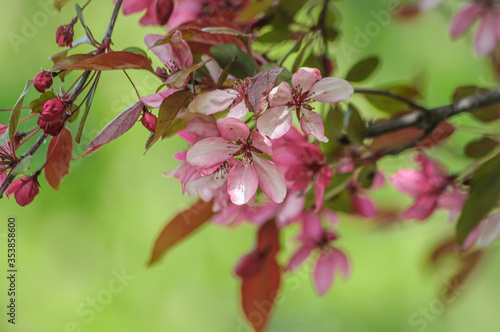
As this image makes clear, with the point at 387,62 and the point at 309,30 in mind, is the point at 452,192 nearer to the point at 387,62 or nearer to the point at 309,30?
the point at 309,30

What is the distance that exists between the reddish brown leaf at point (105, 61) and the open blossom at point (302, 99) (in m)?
0.08

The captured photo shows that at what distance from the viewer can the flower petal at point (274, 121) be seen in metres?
0.33

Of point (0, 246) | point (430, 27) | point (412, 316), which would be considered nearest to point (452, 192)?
point (412, 316)

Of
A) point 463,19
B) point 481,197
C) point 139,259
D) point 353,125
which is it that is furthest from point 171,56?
point 139,259

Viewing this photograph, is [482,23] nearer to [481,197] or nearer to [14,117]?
[481,197]

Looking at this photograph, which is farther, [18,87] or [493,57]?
[18,87]

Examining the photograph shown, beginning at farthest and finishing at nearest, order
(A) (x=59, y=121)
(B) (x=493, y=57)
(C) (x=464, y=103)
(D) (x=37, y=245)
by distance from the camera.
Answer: (D) (x=37, y=245)
(B) (x=493, y=57)
(C) (x=464, y=103)
(A) (x=59, y=121)

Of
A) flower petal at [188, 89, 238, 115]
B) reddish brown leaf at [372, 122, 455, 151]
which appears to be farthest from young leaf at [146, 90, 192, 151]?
reddish brown leaf at [372, 122, 455, 151]

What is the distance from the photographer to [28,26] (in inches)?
49.4

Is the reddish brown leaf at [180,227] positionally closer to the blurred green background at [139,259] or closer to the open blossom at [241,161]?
the open blossom at [241,161]

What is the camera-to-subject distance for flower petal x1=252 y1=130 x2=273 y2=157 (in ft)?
1.10

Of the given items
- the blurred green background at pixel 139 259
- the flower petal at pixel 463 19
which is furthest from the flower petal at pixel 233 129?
the blurred green background at pixel 139 259

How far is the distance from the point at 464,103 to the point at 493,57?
1.02ft

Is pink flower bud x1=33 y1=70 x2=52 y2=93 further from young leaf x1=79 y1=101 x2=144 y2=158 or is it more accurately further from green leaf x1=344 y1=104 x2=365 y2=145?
green leaf x1=344 y1=104 x2=365 y2=145
